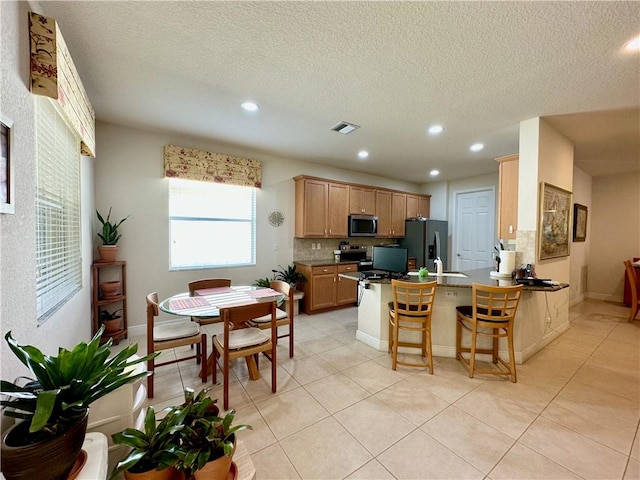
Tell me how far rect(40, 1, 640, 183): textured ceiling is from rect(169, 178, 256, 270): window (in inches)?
35.4

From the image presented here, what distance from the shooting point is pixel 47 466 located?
0.83 metres

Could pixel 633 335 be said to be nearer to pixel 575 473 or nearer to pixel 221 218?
pixel 575 473

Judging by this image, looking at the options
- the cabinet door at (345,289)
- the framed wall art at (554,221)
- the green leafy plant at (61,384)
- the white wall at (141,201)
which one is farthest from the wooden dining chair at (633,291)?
the green leafy plant at (61,384)

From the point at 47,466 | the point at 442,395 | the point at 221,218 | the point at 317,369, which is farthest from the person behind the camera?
the point at 221,218

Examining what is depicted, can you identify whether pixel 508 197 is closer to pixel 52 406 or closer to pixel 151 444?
pixel 151 444

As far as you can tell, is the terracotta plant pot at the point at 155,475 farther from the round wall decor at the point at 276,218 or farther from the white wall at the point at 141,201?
the round wall decor at the point at 276,218

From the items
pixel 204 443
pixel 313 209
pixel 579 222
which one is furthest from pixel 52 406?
pixel 579 222

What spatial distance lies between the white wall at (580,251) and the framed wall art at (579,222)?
100 millimetres

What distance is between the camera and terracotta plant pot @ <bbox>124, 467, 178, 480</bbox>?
38.0 inches

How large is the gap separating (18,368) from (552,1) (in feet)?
10.8

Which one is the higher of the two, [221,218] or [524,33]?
[524,33]

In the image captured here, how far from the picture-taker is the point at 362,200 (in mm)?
5277

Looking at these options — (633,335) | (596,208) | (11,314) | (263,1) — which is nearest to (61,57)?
(263,1)

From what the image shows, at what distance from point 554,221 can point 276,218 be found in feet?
12.8
